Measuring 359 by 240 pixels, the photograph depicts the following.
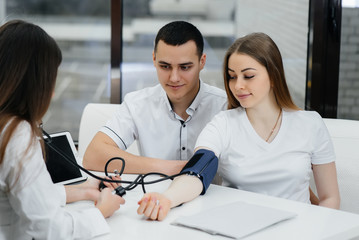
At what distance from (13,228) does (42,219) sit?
11 centimetres

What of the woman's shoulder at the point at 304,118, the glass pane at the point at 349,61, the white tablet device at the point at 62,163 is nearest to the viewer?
the white tablet device at the point at 62,163

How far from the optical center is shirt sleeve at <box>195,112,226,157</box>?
1728 mm

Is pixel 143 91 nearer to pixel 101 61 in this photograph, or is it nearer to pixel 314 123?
pixel 314 123

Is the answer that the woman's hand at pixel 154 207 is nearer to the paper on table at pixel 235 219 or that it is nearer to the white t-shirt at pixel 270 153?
the paper on table at pixel 235 219

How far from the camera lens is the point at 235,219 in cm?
132

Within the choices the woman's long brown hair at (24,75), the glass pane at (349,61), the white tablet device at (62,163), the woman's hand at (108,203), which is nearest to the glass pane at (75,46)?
the glass pane at (349,61)

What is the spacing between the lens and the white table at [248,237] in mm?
1246

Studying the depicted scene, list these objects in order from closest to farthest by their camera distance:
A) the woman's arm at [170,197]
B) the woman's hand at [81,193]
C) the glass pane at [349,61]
→ the woman's arm at [170,197], the woman's hand at [81,193], the glass pane at [349,61]

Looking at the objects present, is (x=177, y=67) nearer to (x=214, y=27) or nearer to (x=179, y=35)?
(x=179, y=35)

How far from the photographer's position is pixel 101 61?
4004 millimetres

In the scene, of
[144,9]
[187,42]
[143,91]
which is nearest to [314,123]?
[187,42]

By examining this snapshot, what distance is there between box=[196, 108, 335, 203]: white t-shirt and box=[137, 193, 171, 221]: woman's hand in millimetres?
372

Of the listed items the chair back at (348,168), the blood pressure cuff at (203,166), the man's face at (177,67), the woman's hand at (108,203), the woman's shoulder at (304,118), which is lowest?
the chair back at (348,168)

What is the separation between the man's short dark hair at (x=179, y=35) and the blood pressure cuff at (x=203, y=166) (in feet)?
1.81
